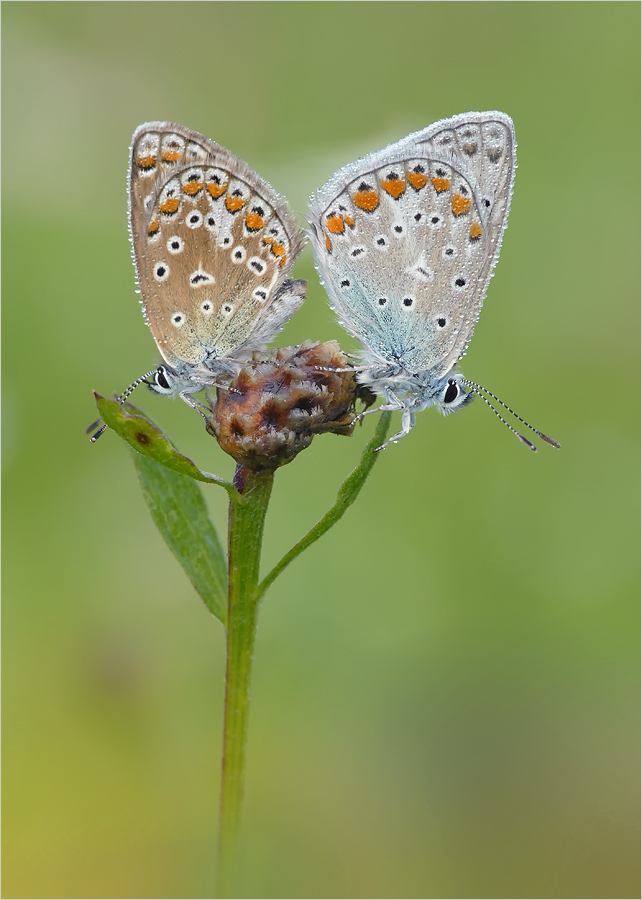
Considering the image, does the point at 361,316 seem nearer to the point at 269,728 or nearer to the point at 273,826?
the point at 269,728

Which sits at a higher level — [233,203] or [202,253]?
[233,203]

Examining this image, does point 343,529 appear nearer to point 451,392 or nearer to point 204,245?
point 451,392

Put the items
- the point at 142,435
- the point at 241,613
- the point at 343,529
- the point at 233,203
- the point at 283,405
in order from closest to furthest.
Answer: the point at 142,435 < the point at 241,613 < the point at 283,405 < the point at 233,203 < the point at 343,529

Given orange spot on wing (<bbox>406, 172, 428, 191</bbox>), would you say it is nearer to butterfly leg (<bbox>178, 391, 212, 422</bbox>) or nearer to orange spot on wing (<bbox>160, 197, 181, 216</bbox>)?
orange spot on wing (<bbox>160, 197, 181, 216</bbox>)

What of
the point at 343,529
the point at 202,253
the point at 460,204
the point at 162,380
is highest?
the point at 460,204

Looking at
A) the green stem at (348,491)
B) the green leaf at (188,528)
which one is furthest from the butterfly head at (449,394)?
the green leaf at (188,528)

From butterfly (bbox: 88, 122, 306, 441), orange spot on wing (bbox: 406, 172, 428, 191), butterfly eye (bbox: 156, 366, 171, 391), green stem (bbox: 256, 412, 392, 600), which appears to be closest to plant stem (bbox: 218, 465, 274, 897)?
green stem (bbox: 256, 412, 392, 600)

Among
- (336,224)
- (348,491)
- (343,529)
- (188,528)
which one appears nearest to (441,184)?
(336,224)
